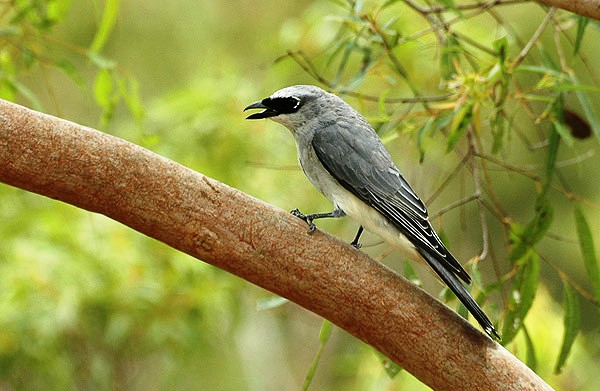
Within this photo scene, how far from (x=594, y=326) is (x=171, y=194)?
4245mm

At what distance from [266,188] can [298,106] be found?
1.23 meters

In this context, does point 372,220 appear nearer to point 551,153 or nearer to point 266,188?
point 551,153

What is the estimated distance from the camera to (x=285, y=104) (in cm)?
200

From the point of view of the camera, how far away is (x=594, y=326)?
5223 mm

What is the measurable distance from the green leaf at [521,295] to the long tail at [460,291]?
0.83 ft

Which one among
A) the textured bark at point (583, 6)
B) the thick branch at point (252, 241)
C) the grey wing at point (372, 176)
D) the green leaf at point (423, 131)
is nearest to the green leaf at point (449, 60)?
the green leaf at point (423, 131)

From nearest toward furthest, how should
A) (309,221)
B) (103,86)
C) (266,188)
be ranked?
(309,221)
(103,86)
(266,188)

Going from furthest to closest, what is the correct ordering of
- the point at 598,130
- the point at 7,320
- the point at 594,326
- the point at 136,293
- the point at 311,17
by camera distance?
the point at 594,326
the point at 311,17
the point at 136,293
the point at 7,320
the point at 598,130

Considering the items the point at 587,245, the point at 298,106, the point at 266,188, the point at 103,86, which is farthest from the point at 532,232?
the point at 266,188

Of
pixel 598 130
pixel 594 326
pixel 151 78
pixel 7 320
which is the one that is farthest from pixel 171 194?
pixel 594 326

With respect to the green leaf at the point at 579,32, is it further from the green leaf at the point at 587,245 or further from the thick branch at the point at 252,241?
the thick branch at the point at 252,241

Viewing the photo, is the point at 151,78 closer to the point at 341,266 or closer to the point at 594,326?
the point at 594,326

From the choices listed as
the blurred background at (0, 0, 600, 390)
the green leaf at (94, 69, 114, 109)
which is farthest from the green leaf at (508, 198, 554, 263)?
the green leaf at (94, 69, 114, 109)

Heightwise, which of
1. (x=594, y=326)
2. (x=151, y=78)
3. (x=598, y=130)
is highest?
(x=598, y=130)
